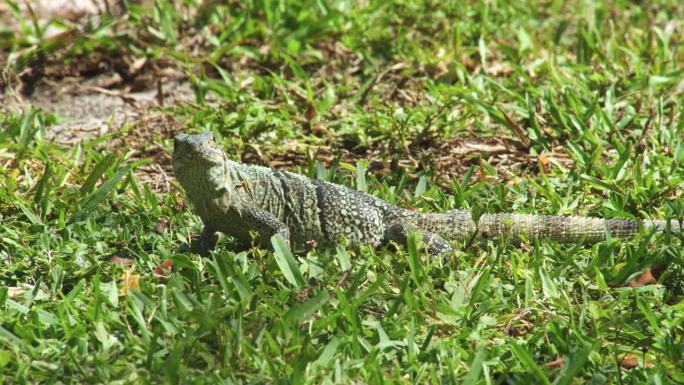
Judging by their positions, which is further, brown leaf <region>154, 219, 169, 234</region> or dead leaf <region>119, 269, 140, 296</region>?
brown leaf <region>154, 219, 169, 234</region>

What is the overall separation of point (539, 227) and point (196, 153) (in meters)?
1.73

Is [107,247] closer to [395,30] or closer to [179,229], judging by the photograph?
[179,229]

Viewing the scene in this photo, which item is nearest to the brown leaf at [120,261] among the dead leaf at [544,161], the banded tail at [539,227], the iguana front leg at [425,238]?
the iguana front leg at [425,238]

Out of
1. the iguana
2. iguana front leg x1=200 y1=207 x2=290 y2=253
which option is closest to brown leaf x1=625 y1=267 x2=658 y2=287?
the iguana

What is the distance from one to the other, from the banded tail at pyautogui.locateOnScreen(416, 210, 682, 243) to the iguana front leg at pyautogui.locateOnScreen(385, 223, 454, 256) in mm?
114

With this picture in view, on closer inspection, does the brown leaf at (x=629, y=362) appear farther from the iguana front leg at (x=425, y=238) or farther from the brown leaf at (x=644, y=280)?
the iguana front leg at (x=425, y=238)

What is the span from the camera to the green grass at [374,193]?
370 centimetres

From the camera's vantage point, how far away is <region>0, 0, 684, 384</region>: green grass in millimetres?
3697

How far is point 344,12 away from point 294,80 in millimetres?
962

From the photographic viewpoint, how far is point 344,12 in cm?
782

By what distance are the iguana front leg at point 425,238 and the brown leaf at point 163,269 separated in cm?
108

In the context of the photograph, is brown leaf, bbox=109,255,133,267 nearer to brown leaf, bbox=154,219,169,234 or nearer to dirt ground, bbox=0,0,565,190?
brown leaf, bbox=154,219,169,234

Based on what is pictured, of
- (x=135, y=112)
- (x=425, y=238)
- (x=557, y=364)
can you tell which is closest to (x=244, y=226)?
(x=425, y=238)

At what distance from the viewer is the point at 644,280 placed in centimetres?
437
